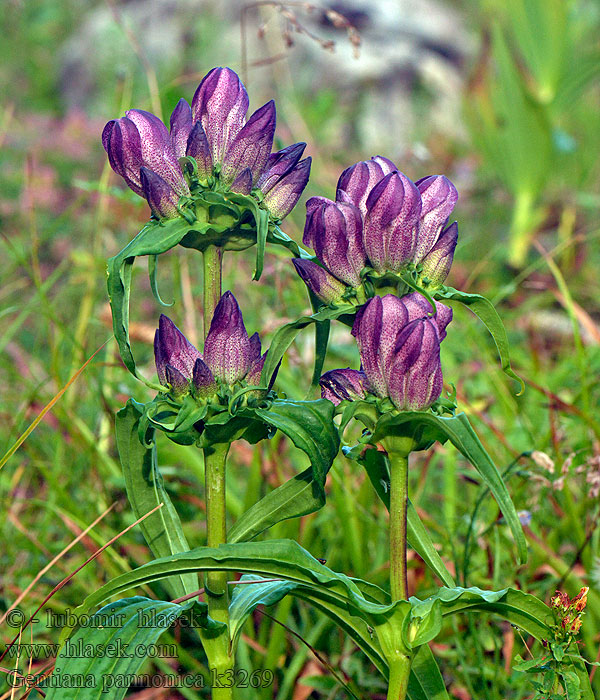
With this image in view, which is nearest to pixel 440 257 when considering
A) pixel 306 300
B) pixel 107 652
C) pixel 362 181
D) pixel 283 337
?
pixel 362 181

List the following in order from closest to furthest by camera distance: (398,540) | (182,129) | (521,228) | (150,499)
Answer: (398,540), (182,129), (150,499), (521,228)

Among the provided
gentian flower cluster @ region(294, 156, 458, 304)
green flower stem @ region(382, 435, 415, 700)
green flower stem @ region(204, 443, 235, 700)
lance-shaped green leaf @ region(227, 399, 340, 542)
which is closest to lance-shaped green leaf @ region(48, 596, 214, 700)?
green flower stem @ region(204, 443, 235, 700)

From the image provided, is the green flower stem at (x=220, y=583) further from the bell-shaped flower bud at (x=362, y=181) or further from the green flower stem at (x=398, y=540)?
the bell-shaped flower bud at (x=362, y=181)

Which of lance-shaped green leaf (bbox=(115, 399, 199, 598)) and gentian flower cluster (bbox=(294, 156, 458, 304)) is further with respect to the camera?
lance-shaped green leaf (bbox=(115, 399, 199, 598))

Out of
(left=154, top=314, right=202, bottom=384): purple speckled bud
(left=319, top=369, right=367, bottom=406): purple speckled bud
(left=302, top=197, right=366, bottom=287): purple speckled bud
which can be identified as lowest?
(left=319, top=369, right=367, bottom=406): purple speckled bud

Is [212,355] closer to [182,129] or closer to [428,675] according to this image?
[182,129]

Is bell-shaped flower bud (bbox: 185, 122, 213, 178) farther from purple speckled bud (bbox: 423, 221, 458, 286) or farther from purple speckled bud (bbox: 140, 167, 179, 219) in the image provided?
purple speckled bud (bbox: 423, 221, 458, 286)
